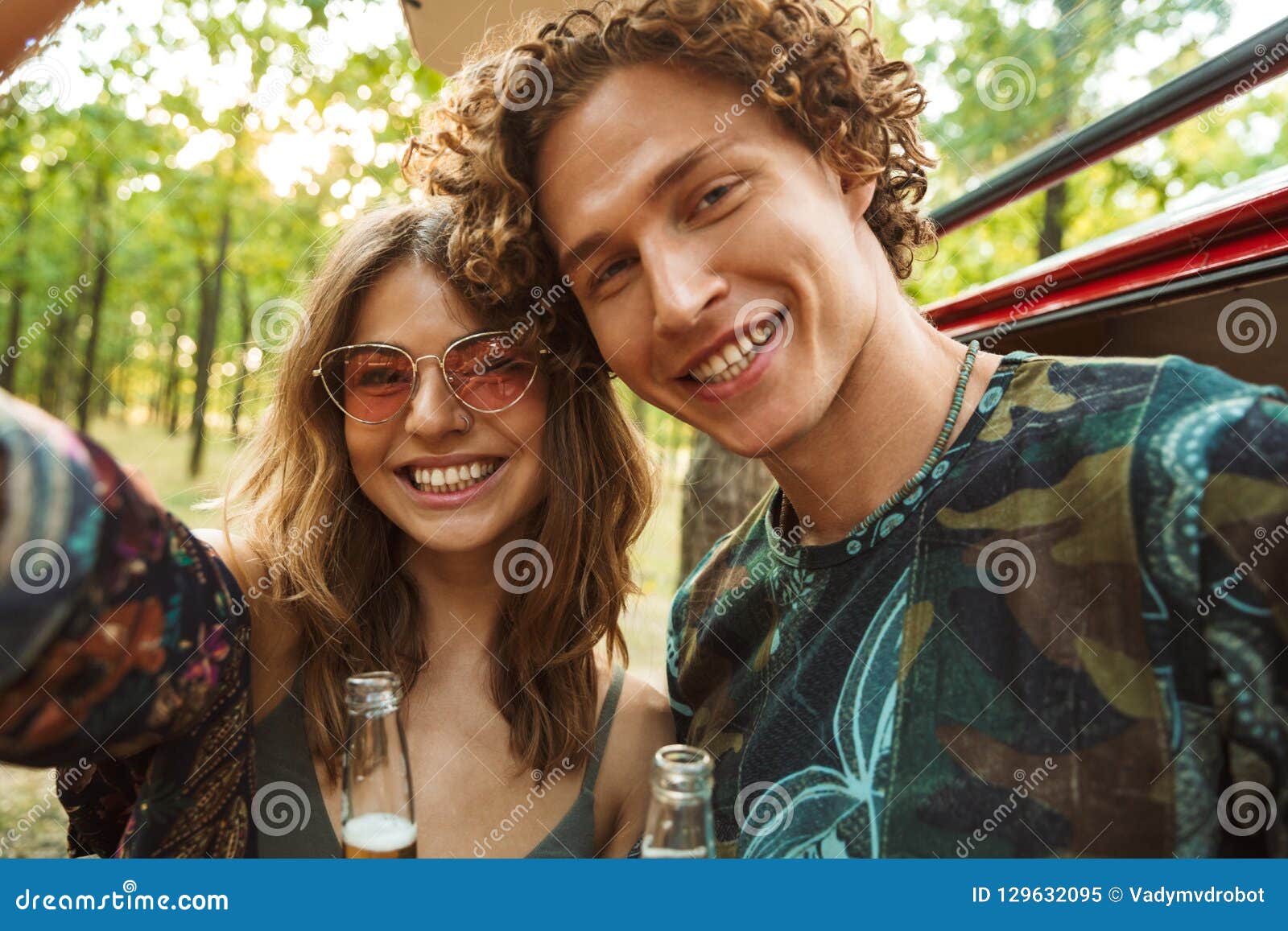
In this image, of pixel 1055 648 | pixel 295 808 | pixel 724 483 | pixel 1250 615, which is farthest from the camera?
pixel 724 483

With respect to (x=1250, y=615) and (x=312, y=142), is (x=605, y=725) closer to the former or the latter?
(x=1250, y=615)

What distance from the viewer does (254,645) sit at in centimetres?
222

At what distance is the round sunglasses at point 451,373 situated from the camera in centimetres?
227

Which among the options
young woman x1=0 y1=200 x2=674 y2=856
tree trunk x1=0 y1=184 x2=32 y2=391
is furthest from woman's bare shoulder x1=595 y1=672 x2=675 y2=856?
tree trunk x1=0 y1=184 x2=32 y2=391

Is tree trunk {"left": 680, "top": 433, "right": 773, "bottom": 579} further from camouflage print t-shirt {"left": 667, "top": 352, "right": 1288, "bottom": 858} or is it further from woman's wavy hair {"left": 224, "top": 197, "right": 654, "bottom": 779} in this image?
camouflage print t-shirt {"left": 667, "top": 352, "right": 1288, "bottom": 858}

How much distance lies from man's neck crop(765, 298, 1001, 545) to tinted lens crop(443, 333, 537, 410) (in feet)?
2.32

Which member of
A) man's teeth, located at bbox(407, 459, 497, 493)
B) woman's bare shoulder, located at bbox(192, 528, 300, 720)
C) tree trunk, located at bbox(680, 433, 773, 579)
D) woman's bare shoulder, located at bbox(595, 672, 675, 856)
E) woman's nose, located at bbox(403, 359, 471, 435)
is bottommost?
tree trunk, located at bbox(680, 433, 773, 579)

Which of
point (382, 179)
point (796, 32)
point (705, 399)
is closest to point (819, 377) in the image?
point (705, 399)

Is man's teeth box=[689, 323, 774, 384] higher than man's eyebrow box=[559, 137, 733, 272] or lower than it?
lower

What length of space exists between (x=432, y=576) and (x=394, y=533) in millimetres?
170

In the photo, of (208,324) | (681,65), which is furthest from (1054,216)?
(208,324)

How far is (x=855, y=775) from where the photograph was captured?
172 cm

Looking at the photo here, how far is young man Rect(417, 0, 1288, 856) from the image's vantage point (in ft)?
4.79

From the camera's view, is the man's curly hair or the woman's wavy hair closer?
the man's curly hair
